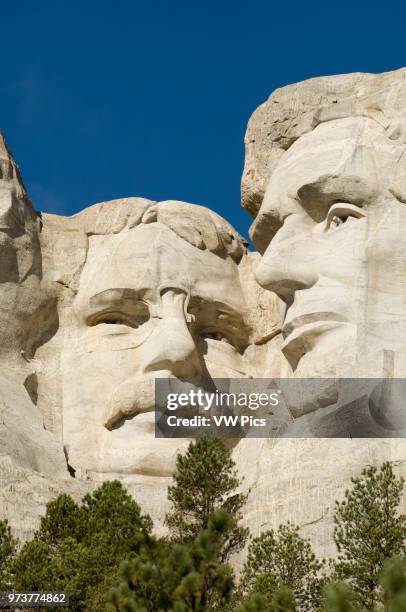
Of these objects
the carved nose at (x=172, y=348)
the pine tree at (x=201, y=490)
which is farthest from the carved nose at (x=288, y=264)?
the pine tree at (x=201, y=490)

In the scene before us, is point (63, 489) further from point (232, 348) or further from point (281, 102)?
point (281, 102)

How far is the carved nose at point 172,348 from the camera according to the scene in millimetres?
24156

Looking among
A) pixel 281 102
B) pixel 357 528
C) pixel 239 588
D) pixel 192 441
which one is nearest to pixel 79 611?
pixel 239 588

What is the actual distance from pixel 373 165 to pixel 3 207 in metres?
4.59

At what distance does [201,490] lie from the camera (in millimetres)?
21531

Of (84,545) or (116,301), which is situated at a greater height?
(116,301)

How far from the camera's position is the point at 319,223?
23.7 metres

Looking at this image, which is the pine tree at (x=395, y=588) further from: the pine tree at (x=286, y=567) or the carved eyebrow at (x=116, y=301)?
the carved eyebrow at (x=116, y=301)

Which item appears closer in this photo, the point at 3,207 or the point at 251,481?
the point at 251,481

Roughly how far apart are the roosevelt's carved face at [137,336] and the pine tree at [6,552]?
3412 mm

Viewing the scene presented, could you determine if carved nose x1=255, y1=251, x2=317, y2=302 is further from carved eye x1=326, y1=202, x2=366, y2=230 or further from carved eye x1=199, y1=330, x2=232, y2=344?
carved eye x1=199, y1=330, x2=232, y2=344

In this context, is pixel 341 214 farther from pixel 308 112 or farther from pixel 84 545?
pixel 84 545
